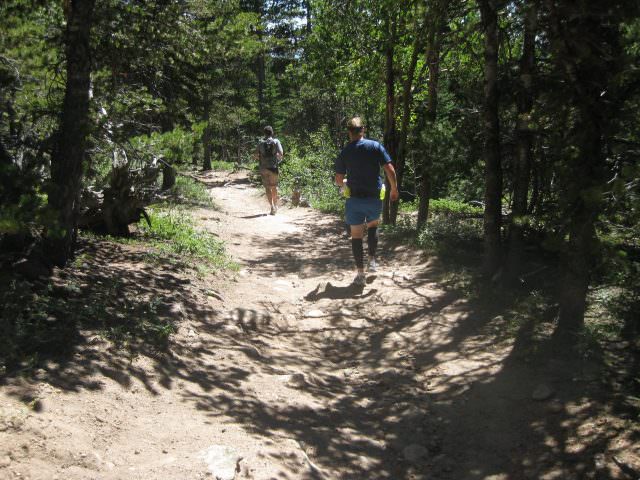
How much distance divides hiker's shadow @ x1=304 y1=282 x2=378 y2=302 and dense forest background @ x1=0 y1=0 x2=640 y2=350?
1678 mm

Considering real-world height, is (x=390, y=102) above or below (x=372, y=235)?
above

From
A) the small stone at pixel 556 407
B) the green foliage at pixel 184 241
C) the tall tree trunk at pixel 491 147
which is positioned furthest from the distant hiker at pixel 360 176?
the small stone at pixel 556 407

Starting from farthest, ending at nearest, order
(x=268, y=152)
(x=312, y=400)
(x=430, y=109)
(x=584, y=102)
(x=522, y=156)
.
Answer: (x=268, y=152) → (x=430, y=109) → (x=522, y=156) → (x=312, y=400) → (x=584, y=102)

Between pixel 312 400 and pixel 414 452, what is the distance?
41.0 inches

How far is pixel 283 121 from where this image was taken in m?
35.7

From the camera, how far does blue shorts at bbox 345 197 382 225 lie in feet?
24.1

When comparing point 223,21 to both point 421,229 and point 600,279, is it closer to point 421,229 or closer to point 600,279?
point 421,229

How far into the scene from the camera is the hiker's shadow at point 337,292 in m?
7.42

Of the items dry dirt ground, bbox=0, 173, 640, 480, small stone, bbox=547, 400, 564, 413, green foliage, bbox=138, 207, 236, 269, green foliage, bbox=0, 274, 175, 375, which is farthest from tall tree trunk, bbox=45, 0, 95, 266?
small stone, bbox=547, 400, 564, 413

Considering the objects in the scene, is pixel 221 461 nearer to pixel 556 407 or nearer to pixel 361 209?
pixel 556 407

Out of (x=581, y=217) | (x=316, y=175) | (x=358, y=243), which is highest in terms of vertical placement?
(x=316, y=175)

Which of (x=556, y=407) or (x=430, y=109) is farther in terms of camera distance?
(x=430, y=109)

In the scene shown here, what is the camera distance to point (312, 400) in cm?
464

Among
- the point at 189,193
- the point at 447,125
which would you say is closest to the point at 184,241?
the point at 447,125
